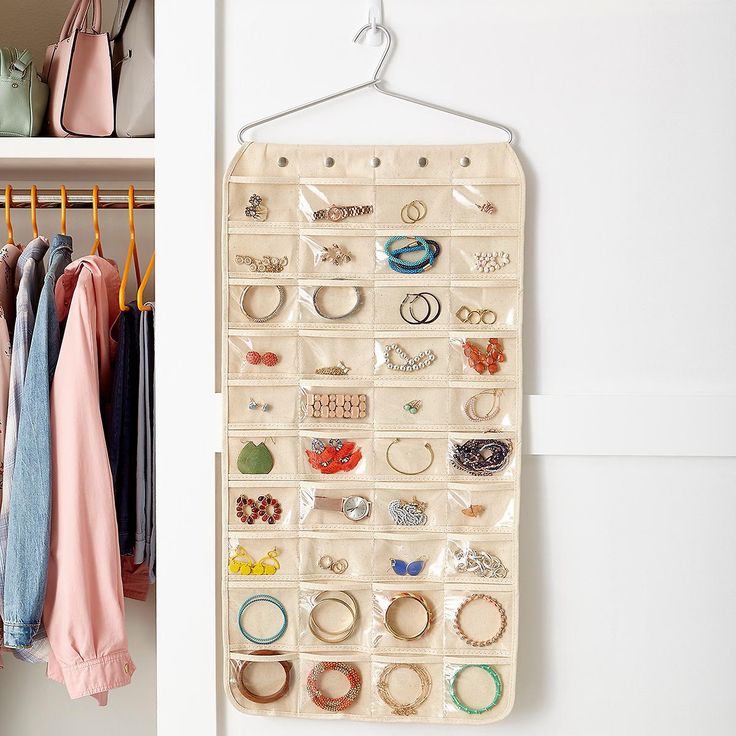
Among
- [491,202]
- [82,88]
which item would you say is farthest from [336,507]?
[82,88]

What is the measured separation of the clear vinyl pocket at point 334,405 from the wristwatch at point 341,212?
260mm

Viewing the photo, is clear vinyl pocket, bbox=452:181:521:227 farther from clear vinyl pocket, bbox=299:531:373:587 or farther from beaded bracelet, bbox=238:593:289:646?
beaded bracelet, bbox=238:593:289:646

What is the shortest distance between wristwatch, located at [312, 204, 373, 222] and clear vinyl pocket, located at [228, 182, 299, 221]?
41mm

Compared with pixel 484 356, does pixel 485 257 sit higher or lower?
higher

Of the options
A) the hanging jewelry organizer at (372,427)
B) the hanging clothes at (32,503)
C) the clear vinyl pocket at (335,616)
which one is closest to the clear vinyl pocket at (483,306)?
the hanging jewelry organizer at (372,427)

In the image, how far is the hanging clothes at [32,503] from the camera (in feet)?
3.76

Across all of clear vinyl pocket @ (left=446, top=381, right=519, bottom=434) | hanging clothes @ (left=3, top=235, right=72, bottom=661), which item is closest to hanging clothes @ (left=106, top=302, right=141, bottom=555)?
hanging clothes @ (left=3, top=235, right=72, bottom=661)

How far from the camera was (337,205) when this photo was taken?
1.12 metres

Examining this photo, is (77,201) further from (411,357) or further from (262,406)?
(411,357)

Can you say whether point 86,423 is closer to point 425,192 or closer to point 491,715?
point 425,192

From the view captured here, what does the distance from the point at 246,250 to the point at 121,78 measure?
46 cm

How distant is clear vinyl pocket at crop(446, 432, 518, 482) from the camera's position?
1.11 meters

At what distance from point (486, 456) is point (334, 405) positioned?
0.82 ft

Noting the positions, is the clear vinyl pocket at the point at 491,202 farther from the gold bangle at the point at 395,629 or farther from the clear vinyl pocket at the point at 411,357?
the gold bangle at the point at 395,629
